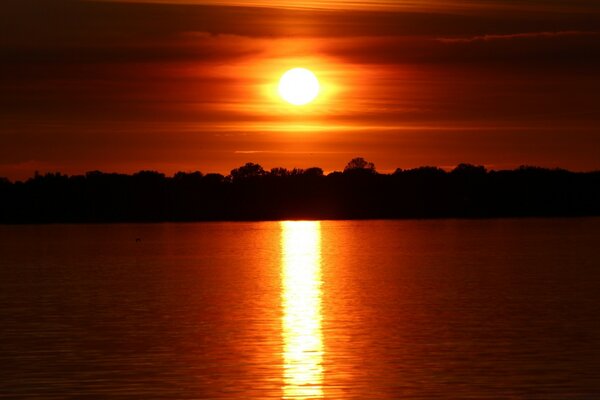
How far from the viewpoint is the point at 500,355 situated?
34.0 m

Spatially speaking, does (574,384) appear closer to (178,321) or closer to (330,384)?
(330,384)

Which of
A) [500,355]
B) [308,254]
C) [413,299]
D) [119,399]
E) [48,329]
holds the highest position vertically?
[308,254]

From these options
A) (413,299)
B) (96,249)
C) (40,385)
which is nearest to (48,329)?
(40,385)

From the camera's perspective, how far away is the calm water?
29391mm

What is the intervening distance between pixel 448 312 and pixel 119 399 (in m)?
21.6

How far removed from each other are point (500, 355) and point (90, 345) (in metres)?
13.0

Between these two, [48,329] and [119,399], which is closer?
[119,399]

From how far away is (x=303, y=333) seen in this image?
39.9 metres

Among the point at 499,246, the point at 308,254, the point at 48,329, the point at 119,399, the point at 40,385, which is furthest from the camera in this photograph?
the point at 499,246

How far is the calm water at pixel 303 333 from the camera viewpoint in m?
29.4

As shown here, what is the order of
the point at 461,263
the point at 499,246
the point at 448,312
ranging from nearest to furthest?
the point at 448,312, the point at 461,263, the point at 499,246

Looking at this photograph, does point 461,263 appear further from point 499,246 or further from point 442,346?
point 442,346

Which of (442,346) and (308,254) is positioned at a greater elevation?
(308,254)

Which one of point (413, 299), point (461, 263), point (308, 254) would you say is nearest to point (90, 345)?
point (413, 299)
